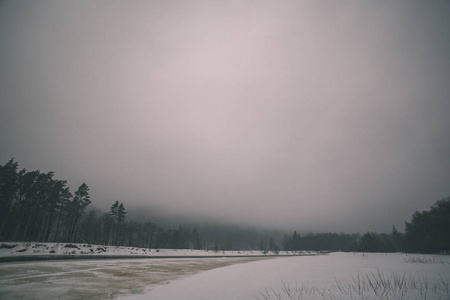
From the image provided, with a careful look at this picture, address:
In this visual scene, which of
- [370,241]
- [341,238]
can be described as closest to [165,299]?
[370,241]

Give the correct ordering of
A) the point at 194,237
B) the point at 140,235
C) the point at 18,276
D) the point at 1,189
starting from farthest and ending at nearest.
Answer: the point at 194,237
the point at 140,235
the point at 1,189
the point at 18,276

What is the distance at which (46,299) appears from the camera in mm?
8305

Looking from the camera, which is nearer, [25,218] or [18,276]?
[18,276]

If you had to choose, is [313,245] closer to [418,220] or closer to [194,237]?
[194,237]

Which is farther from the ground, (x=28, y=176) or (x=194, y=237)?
(x=28, y=176)

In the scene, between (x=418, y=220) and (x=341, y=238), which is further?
(x=341, y=238)

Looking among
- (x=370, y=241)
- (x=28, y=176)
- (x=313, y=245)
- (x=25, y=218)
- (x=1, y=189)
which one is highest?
(x=28, y=176)

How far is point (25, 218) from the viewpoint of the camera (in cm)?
5372

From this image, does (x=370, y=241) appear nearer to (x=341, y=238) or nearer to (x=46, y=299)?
(x=46, y=299)

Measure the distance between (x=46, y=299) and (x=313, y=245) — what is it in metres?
220

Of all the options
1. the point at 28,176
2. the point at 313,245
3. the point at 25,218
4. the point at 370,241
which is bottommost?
the point at 313,245

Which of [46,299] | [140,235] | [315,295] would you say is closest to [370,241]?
[315,295]

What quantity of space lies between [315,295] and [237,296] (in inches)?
130

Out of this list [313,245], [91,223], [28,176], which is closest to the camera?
[28,176]
